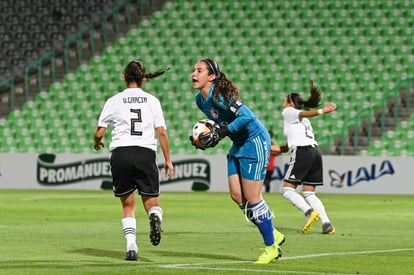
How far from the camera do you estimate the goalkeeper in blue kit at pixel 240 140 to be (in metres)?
11.9

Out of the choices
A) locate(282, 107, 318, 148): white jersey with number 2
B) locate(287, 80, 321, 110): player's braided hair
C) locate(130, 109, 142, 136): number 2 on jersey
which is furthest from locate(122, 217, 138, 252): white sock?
locate(282, 107, 318, 148): white jersey with number 2

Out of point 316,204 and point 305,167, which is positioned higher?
point 305,167

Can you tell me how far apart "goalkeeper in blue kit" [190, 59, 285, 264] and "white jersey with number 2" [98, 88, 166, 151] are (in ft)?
2.20

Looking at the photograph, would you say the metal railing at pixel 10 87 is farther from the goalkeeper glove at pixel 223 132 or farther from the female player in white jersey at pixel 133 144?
the goalkeeper glove at pixel 223 132

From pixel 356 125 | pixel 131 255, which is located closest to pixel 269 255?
pixel 131 255

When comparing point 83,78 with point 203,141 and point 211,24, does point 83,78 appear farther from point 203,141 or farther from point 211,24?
point 203,141

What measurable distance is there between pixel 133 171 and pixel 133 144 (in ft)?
1.01

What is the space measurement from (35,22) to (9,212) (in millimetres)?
22706

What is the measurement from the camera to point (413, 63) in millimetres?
38250

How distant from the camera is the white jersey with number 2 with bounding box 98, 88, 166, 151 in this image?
1253cm

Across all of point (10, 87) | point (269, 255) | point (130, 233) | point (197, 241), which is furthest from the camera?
point (10, 87)

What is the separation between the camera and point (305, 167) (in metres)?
18.1

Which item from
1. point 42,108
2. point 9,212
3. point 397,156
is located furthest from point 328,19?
point 9,212

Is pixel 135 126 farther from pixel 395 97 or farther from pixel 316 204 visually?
pixel 395 97
